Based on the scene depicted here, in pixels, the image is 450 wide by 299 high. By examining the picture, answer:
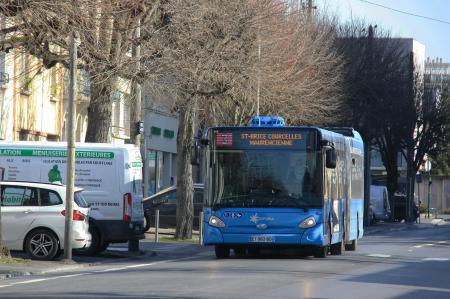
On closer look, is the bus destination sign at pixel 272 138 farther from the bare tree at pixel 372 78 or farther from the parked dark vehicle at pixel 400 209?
the parked dark vehicle at pixel 400 209

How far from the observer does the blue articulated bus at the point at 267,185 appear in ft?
76.5

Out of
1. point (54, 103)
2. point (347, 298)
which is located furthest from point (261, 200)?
point (54, 103)

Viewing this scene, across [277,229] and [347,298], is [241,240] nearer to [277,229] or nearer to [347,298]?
[277,229]

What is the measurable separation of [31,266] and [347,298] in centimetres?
782

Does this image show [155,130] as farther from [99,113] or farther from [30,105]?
[99,113]

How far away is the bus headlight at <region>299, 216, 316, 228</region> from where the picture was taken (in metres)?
23.3

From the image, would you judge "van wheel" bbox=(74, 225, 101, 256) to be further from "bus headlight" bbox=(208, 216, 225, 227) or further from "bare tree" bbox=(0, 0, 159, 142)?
"bus headlight" bbox=(208, 216, 225, 227)

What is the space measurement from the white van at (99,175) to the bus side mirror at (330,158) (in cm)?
448

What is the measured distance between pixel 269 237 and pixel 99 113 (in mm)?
5859

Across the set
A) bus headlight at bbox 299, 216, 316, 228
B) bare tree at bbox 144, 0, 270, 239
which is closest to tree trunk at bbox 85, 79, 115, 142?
bare tree at bbox 144, 0, 270, 239

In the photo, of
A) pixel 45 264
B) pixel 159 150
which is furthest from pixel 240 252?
pixel 159 150

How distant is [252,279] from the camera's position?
59.4 ft

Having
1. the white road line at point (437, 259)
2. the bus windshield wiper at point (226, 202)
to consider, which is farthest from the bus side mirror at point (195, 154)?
the white road line at point (437, 259)

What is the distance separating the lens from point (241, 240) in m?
23.4
